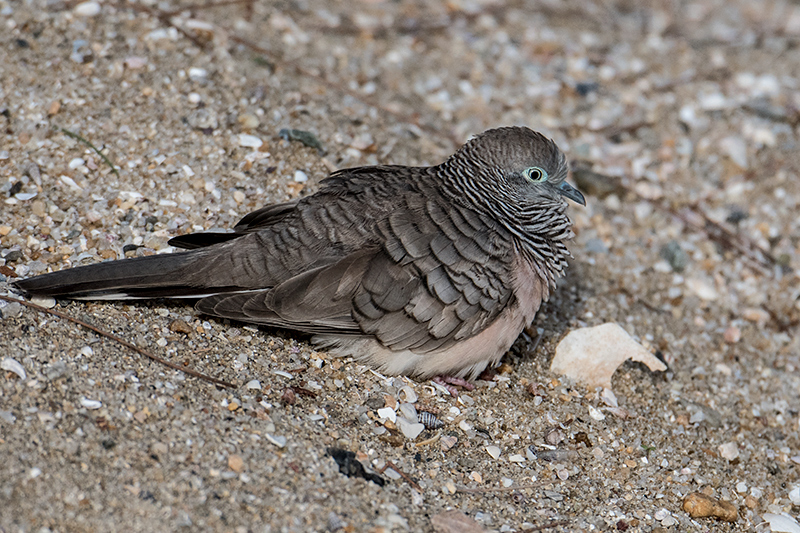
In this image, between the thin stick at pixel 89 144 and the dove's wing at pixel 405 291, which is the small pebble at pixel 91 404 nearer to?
the dove's wing at pixel 405 291

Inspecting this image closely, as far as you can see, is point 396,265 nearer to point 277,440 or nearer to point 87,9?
point 277,440

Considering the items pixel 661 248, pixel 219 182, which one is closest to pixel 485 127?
pixel 661 248

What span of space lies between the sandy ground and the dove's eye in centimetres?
113

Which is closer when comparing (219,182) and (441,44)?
(219,182)

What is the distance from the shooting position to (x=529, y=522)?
13.1 feet

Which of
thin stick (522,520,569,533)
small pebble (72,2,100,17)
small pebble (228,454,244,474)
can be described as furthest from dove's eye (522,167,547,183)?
small pebble (72,2,100,17)

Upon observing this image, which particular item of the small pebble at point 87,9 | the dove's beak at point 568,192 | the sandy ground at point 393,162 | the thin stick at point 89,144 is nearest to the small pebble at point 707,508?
the sandy ground at point 393,162

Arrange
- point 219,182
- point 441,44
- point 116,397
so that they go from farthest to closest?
point 441,44 < point 219,182 < point 116,397

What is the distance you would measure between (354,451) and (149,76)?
11.9ft

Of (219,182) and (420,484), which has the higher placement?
(219,182)

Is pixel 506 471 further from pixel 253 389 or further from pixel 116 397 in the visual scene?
pixel 116 397

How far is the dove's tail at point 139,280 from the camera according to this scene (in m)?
4.21

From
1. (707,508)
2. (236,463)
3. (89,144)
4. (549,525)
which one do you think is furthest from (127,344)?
(707,508)

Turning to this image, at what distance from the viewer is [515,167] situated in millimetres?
4809
